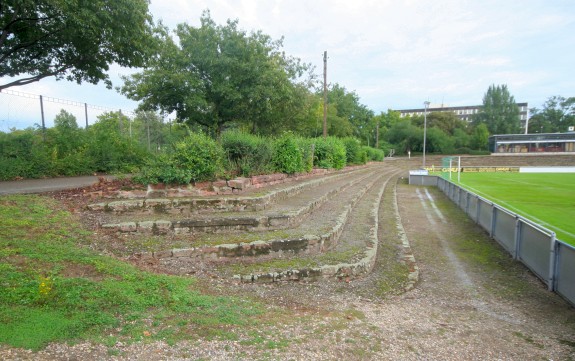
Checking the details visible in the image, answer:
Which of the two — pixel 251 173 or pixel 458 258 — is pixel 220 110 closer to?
pixel 251 173

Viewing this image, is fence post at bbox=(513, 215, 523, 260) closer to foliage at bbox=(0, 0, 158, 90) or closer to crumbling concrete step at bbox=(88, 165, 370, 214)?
crumbling concrete step at bbox=(88, 165, 370, 214)

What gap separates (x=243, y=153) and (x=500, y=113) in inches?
4001

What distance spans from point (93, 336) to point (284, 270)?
248cm

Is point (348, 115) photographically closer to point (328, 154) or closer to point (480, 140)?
point (480, 140)

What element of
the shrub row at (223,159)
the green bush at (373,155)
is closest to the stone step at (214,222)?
the shrub row at (223,159)

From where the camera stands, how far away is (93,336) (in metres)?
2.85

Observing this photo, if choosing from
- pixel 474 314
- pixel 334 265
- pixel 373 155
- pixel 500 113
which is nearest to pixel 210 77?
pixel 334 265

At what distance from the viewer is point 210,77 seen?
16750 millimetres

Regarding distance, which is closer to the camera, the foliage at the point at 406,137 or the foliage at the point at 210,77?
the foliage at the point at 210,77

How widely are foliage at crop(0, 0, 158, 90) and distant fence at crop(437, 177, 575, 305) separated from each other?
10100mm

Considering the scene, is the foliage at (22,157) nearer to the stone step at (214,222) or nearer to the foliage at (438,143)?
the stone step at (214,222)

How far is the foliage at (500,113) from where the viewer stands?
292 ft

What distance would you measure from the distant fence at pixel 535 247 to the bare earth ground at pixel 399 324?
224 millimetres

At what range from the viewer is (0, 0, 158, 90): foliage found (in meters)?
7.72
